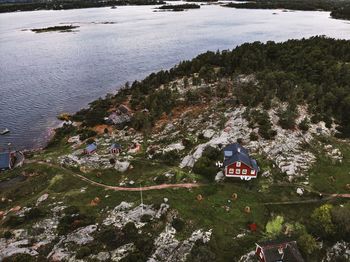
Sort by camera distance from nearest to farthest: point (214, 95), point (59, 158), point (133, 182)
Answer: point (133, 182) < point (59, 158) < point (214, 95)

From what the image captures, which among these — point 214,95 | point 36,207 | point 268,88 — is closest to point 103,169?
point 36,207

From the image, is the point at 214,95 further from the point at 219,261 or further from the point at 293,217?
the point at 219,261

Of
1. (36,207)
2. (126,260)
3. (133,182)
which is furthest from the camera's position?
(133,182)

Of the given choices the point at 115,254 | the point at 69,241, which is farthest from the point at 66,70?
the point at 115,254

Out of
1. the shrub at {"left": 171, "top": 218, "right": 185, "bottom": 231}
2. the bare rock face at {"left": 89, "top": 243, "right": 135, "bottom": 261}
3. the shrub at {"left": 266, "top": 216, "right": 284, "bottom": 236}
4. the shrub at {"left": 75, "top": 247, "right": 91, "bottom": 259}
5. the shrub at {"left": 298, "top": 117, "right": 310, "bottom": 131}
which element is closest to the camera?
the bare rock face at {"left": 89, "top": 243, "right": 135, "bottom": 261}

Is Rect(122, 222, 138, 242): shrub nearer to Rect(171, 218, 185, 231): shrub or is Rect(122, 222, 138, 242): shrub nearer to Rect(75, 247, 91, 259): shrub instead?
Rect(75, 247, 91, 259): shrub

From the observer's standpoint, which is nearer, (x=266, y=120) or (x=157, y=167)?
(x=157, y=167)

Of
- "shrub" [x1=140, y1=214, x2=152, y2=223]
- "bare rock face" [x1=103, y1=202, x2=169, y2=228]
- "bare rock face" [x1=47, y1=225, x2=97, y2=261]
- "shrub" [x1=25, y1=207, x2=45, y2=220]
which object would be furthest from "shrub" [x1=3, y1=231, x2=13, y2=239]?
"shrub" [x1=140, y1=214, x2=152, y2=223]
